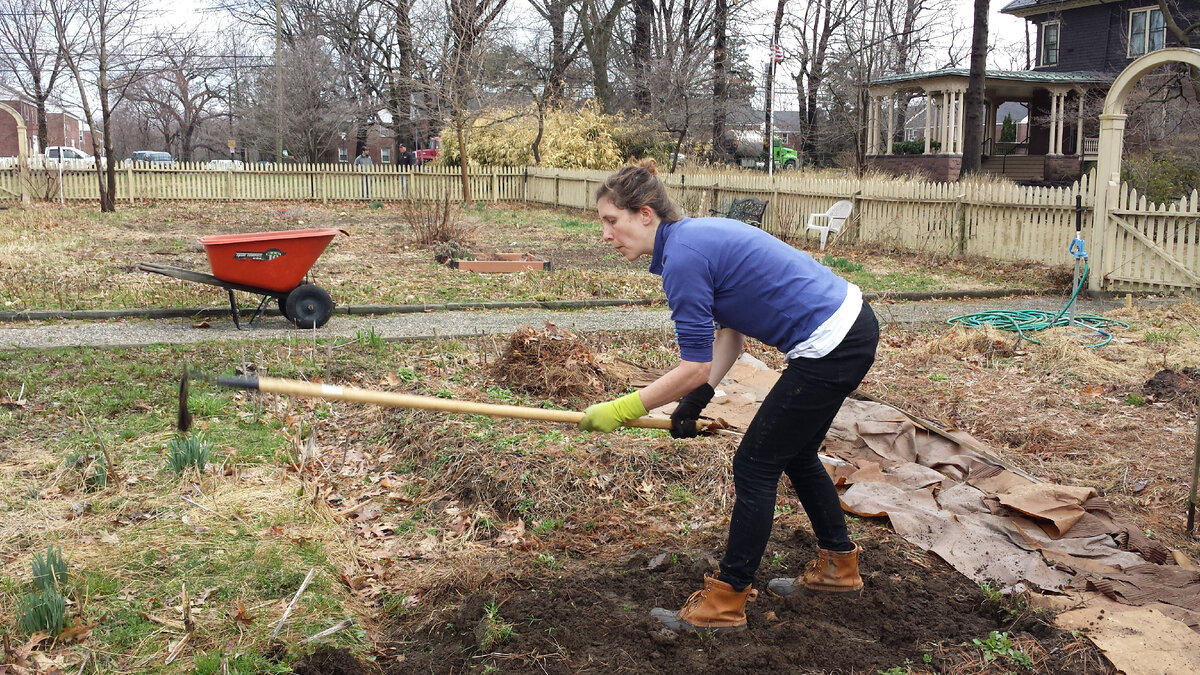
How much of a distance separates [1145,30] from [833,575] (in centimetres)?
3575

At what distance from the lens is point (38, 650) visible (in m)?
3.22

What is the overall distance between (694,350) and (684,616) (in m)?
1.03

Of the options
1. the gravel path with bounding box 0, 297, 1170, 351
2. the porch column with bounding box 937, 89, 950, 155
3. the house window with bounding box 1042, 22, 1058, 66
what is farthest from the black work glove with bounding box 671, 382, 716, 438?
the house window with bounding box 1042, 22, 1058, 66

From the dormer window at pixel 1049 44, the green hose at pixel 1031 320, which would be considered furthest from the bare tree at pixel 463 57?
the dormer window at pixel 1049 44

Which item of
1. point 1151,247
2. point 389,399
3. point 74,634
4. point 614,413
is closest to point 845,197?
point 1151,247

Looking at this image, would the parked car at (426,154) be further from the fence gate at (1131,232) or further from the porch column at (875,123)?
the fence gate at (1131,232)

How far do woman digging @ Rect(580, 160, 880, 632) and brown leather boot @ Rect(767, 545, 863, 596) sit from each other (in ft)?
1.39

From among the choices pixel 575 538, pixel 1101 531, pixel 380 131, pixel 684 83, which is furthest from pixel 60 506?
pixel 380 131

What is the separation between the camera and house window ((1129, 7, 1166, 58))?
3231cm

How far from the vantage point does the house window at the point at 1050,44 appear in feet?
117

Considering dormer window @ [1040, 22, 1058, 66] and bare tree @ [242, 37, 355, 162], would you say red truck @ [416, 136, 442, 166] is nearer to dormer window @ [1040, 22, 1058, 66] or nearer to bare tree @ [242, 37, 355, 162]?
bare tree @ [242, 37, 355, 162]

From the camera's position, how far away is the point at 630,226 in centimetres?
328

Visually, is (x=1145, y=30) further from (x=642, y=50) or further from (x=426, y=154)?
(x=426, y=154)

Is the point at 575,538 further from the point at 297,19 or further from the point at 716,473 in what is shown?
the point at 297,19
